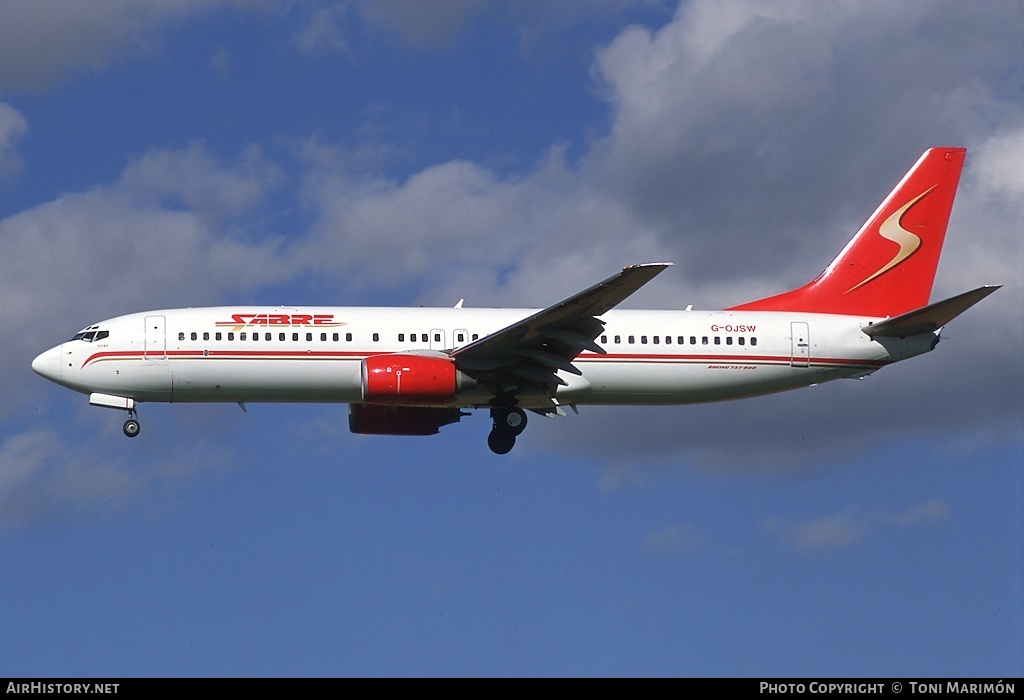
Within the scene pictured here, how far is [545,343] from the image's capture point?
141ft

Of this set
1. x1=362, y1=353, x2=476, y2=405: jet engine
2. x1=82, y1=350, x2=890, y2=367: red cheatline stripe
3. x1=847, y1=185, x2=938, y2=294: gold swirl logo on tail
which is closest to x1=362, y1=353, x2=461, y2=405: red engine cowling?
x1=362, y1=353, x2=476, y2=405: jet engine

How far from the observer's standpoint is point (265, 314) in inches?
1725

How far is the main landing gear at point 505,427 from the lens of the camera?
44.9 meters

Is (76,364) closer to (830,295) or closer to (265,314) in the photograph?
(265,314)

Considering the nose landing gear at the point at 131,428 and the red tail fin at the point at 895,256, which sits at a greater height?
the red tail fin at the point at 895,256

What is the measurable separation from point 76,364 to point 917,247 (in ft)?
94.0

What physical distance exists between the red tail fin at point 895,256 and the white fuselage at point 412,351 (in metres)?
1.42

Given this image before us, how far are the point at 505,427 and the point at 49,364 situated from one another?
47.1 feet

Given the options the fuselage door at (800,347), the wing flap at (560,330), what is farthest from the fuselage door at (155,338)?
the fuselage door at (800,347)

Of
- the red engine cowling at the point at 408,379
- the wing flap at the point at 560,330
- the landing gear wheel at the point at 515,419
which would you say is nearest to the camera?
the wing flap at the point at 560,330

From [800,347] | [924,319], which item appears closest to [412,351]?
[800,347]

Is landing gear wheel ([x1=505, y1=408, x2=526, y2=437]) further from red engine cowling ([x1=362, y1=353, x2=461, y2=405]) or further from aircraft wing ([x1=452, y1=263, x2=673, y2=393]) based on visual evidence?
red engine cowling ([x1=362, y1=353, x2=461, y2=405])

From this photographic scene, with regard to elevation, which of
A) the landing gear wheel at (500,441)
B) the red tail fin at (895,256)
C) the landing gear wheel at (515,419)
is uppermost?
the red tail fin at (895,256)

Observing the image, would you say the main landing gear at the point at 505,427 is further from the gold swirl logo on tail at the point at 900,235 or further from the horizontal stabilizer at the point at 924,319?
the gold swirl logo on tail at the point at 900,235
